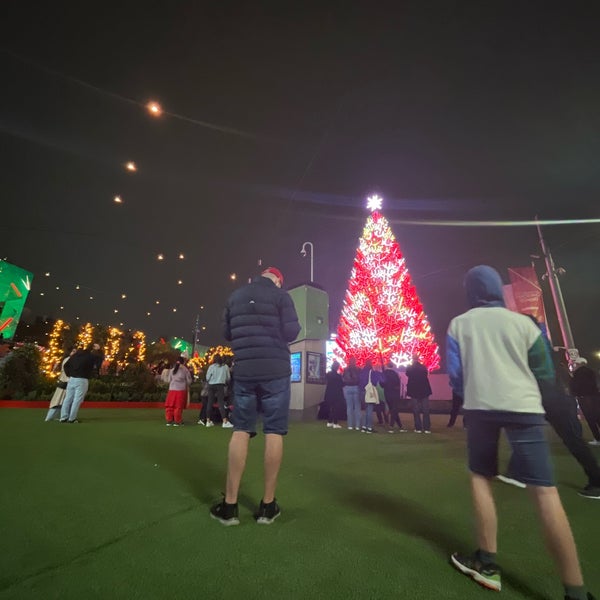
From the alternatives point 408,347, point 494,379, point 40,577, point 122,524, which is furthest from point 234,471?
point 408,347

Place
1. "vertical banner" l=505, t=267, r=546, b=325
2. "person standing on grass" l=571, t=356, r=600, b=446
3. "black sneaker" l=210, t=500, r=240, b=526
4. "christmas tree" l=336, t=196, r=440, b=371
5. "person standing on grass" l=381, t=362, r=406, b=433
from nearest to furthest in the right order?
"black sneaker" l=210, t=500, r=240, b=526
"person standing on grass" l=571, t=356, r=600, b=446
"person standing on grass" l=381, t=362, r=406, b=433
"vertical banner" l=505, t=267, r=546, b=325
"christmas tree" l=336, t=196, r=440, b=371

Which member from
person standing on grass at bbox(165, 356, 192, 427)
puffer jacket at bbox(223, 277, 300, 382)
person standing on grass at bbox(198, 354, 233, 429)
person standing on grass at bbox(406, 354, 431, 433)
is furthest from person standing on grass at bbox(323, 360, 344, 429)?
puffer jacket at bbox(223, 277, 300, 382)

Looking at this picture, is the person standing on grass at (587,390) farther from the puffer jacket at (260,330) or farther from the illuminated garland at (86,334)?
the illuminated garland at (86,334)

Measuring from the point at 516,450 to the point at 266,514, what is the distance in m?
1.81

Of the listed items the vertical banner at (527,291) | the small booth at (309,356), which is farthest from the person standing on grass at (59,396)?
the vertical banner at (527,291)

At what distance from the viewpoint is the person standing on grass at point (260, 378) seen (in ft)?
8.57

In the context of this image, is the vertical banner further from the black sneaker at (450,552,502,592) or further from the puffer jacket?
the black sneaker at (450,552,502,592)

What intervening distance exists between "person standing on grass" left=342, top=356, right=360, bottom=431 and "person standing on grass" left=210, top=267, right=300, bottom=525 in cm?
720

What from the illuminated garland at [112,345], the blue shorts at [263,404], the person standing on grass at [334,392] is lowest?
the blue shorts at [263,404]

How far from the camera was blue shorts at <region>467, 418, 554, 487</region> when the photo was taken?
1.80 metres

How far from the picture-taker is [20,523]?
7.86 feet

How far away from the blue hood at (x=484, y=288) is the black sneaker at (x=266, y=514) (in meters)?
2.13

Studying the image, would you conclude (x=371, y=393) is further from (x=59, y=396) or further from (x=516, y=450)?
(x=59, y=396)

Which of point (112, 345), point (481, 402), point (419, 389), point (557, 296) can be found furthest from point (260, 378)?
point (112, 345)
